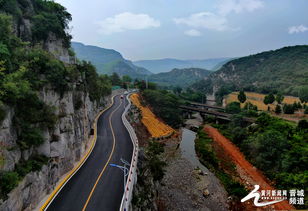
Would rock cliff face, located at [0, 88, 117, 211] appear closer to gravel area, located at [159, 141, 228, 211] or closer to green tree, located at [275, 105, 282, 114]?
gravel area, located at [159, 141, 228, 211]

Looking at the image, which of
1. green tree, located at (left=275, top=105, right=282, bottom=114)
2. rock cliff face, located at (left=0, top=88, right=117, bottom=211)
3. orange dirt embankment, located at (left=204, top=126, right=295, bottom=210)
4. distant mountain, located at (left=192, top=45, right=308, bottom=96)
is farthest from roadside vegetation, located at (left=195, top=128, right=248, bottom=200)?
distant mountain, located at (left=192, top=45, right=308, bottom=96)

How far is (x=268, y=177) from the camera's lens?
27906mm

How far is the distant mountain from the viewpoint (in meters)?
92.1

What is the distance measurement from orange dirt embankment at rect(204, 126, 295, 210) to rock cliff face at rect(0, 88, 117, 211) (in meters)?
23.6

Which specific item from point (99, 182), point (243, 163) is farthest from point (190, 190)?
point (99, 182)

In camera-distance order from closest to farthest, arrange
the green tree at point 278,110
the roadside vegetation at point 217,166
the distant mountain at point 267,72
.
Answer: the roadside vegetation at point 217,166 → the green tree at point 278,110 → the distant mountain at point 267,72

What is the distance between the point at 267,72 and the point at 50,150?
13595cm

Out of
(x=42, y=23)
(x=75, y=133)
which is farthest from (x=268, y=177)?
(x=42, y=23)

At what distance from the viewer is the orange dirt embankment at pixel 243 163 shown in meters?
22.5

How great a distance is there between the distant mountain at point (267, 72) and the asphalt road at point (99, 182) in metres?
76.9

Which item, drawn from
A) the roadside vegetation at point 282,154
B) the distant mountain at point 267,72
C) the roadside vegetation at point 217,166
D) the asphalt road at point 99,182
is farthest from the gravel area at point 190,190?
the distant mountain at point 267,72

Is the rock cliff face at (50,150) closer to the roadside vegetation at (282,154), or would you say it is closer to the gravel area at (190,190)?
the gravel area at (190,190)

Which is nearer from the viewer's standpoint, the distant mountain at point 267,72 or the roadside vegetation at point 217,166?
the roadside vegetation at point 217,166

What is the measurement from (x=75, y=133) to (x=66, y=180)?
492 centimetres
